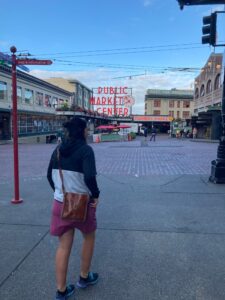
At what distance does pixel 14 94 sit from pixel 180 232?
4086 millimetres

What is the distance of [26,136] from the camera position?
31.5 m

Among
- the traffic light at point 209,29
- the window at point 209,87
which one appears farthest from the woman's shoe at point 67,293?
the window at point 209,87

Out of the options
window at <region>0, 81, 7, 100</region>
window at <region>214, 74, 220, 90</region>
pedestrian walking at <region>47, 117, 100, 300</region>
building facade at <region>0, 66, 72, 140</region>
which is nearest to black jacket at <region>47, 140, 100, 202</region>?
pedestrian walking at <region>47, 117, 100, 300</region>

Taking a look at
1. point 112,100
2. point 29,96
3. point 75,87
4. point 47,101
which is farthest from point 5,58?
point 75,87

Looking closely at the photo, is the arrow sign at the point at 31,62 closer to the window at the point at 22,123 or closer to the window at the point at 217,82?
the window at the point at 22,123

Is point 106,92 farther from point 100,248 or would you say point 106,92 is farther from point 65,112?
point 100,248

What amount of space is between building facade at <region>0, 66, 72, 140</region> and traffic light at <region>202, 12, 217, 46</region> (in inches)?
874

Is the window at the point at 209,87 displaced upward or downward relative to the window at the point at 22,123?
upward

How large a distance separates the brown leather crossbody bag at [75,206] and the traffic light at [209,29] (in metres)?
6.21

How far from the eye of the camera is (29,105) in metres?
33.6

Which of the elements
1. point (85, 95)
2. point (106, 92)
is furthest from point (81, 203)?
point (85, 95)

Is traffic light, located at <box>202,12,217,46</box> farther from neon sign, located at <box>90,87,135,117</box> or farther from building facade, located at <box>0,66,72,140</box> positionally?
neon sign, located at <box>90,87,135,117</box>

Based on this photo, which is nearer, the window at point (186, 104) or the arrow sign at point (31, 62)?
the arrow sign at point (31, 62)

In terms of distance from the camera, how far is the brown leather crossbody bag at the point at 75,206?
2428mm
